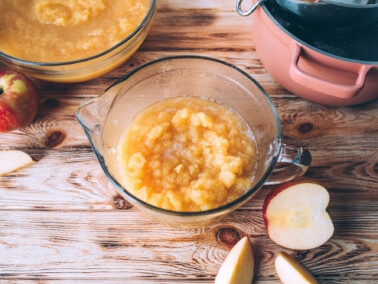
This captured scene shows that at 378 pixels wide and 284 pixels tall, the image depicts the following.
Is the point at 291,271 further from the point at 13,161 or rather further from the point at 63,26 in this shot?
the point at 63,26

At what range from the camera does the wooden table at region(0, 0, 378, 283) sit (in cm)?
145

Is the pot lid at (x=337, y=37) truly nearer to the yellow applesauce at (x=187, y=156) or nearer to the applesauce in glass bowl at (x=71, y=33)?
the yellow applesauce at (x=187, y=156)

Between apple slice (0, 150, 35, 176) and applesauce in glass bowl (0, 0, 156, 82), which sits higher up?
applesauce in glass bowl (0, 0, 156, 82)

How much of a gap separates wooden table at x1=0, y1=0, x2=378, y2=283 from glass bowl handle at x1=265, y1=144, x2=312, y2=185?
11 centimetres

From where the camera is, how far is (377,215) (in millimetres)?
1527

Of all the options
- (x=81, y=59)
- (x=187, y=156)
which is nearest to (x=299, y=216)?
(x=187, y=156)

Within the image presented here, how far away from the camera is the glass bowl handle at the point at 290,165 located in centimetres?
139

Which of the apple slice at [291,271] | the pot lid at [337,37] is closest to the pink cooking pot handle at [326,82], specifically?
the pot lid at [337,37]

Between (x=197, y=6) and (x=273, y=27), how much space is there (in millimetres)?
615

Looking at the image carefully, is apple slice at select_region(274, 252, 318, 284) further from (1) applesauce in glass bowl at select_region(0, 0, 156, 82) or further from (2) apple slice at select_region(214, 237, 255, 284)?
(1) applesauce in glass bowl at select_region(0, 0, 156, 82)

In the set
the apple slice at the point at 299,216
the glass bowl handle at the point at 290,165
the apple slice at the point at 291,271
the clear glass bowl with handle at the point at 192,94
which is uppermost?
the clear glass bowl with handle at the point at 192,94

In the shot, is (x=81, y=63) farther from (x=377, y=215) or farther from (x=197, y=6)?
(x=377, y=215)

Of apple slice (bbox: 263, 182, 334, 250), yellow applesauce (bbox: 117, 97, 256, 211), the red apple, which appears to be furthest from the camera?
the red apple

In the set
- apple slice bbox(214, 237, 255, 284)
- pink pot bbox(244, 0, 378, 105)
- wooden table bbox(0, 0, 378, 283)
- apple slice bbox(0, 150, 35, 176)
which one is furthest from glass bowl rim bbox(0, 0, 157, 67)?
apple slice bbox(214, 237, 255, 284)
